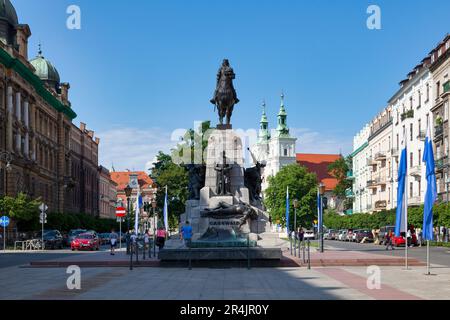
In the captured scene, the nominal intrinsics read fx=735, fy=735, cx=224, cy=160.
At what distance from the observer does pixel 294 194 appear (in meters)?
109

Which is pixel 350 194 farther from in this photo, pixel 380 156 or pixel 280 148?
pixel 280 148

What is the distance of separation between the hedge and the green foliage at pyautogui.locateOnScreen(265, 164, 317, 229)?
4.72 metres

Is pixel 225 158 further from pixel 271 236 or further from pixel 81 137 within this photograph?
pixel 81 137

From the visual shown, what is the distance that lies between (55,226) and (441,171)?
120ft

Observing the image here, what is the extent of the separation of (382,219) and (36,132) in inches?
1513

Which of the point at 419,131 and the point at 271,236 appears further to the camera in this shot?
the point at 419,131

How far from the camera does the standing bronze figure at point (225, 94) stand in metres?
34.0

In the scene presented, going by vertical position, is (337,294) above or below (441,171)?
below

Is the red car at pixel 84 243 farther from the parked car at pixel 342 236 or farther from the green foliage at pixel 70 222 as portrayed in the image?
the parked car at pixel 342 236

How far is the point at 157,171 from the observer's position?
81.5 meters

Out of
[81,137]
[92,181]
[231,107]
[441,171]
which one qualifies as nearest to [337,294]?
[231,107]

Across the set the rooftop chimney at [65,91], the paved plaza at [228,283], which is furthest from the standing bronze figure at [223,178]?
the rooftop chimney at [65,91]

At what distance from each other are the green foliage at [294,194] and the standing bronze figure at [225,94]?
71.3 m

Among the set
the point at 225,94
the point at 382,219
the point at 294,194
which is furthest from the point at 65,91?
the point at 225,94
